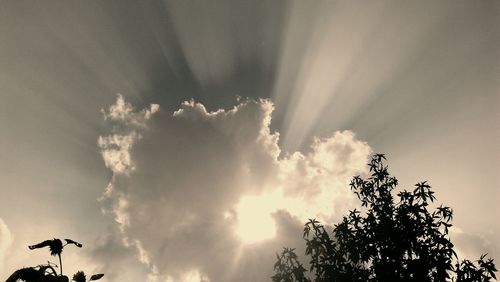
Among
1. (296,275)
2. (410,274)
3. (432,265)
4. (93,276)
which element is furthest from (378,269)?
(93,276)

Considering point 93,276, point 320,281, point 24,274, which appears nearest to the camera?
point 24,274

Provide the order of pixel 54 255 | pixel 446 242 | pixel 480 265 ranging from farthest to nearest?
pixel 446 242 → pixel 480 265 → pixel 54 255

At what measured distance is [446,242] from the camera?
88.9ft

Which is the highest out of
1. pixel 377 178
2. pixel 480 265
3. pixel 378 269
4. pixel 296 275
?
pixel 377 178

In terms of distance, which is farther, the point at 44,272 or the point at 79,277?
the point at 79,277

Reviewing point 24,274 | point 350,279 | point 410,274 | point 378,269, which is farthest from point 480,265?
point 24,274

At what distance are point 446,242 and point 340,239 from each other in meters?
9.21

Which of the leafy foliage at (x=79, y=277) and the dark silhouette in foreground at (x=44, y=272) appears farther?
the leafy foliage at (x=79, y=277)

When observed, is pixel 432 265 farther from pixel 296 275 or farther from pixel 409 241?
pixel 296 275

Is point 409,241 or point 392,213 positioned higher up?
point 392,213

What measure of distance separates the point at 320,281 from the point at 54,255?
29118 millimetres

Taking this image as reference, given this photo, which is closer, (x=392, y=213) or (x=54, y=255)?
(x=54, y=255)

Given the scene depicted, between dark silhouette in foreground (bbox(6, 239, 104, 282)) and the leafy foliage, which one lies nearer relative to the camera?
dark silhouette in foreground (bbox(6, 239, 104, 282))

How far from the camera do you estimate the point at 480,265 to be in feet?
82.2
